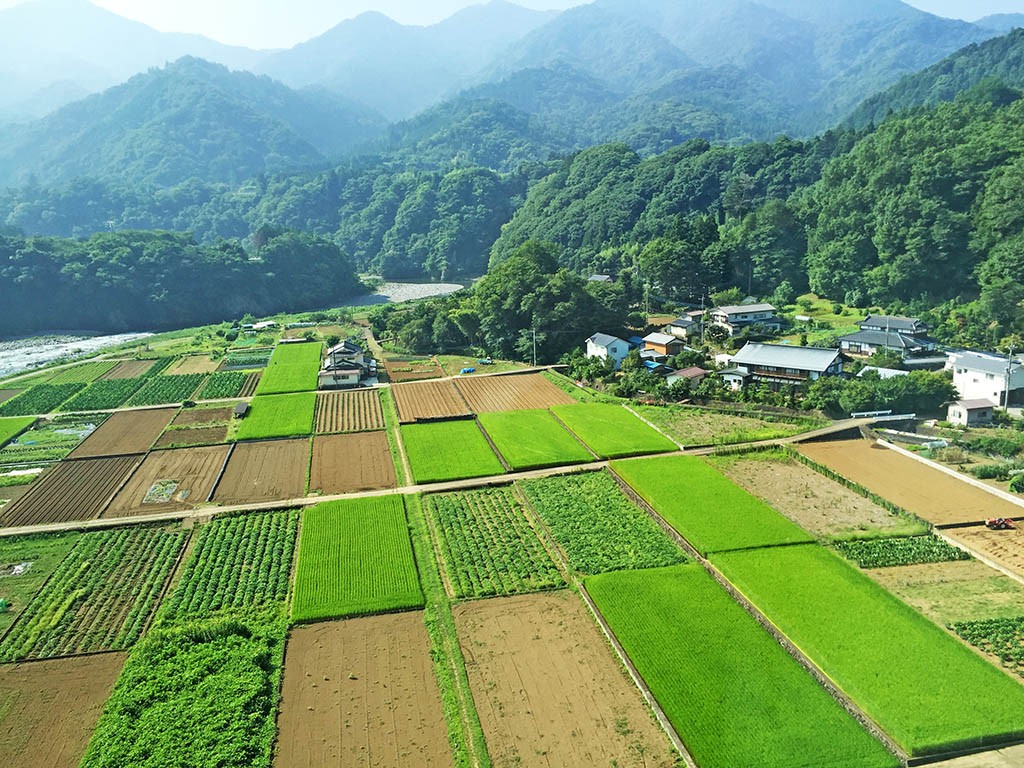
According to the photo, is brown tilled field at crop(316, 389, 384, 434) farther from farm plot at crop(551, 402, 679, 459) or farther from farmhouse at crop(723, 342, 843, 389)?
farmhouse at crop(723, 342, 843, 389)

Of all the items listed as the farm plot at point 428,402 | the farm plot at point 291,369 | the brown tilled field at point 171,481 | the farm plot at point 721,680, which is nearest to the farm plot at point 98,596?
the brown tilled field at point 171,481

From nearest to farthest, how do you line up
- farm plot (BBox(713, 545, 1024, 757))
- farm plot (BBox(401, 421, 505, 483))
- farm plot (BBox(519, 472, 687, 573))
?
farm plot (BBox(713, 545, 1024, 757)) < farm plot (BBox(519, 472, 687, 573)) < farm plot (BBox(401, 421, 505, 483))

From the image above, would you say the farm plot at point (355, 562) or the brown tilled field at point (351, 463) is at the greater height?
the brown tilled field at point (351, 463)

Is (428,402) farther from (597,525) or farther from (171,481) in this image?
(597,525)

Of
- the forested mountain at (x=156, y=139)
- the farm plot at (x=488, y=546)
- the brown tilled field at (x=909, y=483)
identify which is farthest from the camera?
the forested mountain at (x=156, y=139)

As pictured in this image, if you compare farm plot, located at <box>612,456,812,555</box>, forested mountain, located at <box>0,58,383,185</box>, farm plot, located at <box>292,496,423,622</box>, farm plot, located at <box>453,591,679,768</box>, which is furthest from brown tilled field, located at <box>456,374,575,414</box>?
forested mountain, located at <box>0,58,383,185</box>

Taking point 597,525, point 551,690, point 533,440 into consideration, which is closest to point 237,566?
point 551,690

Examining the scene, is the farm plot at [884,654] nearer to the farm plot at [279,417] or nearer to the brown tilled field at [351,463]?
the brown tilled field at [351,463]
